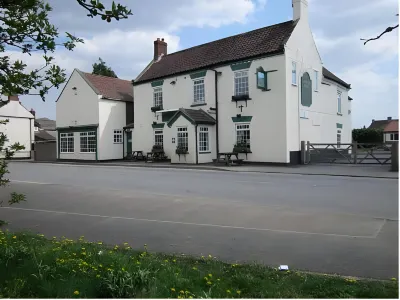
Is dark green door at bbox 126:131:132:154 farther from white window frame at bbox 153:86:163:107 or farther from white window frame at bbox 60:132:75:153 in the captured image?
white window frame at bbox 60:132:75:153

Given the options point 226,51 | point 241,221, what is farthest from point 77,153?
point 241,221

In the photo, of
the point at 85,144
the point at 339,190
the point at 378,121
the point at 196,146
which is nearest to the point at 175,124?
the point at 196,146

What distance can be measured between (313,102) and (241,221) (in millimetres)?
21176

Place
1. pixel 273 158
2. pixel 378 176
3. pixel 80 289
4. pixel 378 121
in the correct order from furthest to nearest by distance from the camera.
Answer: pixel 378 121 < pixel 273 158 < pixel 378 176 < pixel 80 289

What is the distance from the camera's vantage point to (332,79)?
30.9 metres

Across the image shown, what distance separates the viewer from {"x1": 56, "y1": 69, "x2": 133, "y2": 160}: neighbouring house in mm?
32681

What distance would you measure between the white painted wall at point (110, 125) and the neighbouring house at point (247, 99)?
307cm

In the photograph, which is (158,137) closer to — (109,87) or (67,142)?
(109,87)

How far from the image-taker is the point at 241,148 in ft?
82.7

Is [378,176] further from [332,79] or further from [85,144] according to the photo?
[85,144]

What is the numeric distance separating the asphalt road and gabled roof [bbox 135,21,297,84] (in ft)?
45.5

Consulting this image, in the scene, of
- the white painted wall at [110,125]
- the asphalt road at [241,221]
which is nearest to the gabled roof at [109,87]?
the white painted wall at [110,125]

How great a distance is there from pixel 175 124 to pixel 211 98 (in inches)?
127

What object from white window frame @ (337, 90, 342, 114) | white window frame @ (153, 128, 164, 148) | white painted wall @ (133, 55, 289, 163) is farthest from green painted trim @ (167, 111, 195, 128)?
white window frame @ (337, 90, 342, 114)
